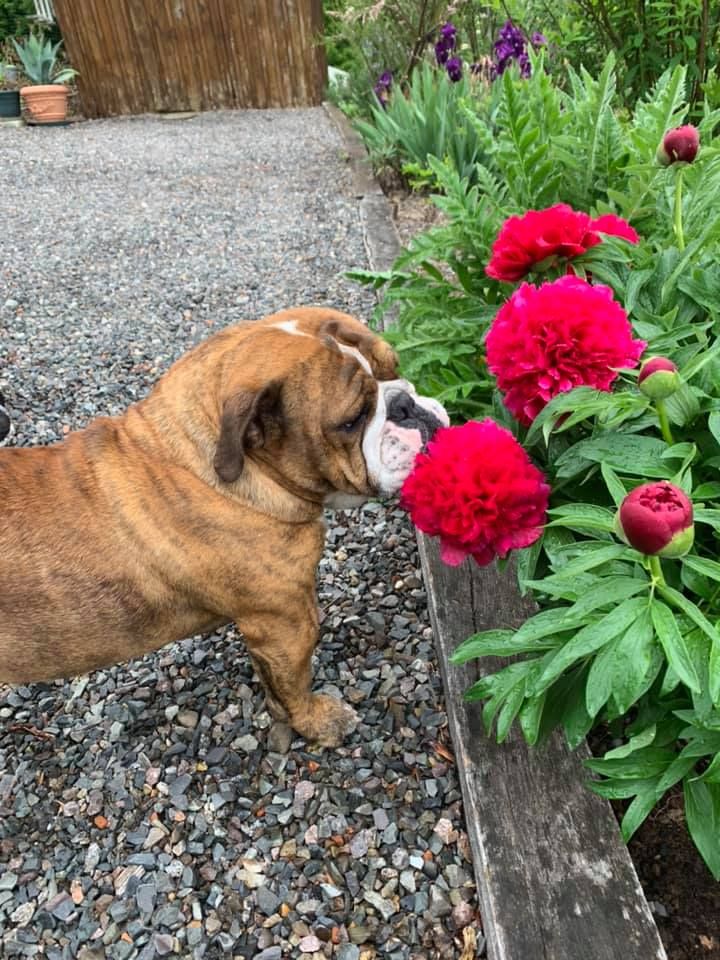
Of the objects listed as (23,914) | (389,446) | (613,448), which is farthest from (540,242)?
(23,914)

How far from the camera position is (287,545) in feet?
7.03

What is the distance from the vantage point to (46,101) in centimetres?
1266

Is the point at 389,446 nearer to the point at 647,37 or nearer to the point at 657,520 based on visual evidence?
the point at 657,520

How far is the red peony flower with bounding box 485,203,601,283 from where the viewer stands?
185 centimetres

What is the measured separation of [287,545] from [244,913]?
1051 millimetres

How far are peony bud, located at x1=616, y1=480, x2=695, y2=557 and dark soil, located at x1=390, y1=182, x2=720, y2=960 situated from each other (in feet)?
4.22

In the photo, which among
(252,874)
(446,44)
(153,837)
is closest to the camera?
(252,874)

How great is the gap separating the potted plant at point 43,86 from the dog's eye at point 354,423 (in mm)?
13381

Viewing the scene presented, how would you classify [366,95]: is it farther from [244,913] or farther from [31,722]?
[244,913]

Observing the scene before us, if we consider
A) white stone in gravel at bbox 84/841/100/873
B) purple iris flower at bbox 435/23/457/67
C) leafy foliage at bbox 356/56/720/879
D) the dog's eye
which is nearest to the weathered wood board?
leafy foliage at bbox 356/56/720/879

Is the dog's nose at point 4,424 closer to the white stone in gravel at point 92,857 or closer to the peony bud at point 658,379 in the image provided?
the white stone in gravel at point 92,857

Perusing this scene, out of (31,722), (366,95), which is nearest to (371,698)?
(31,722)

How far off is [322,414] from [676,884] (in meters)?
1.61

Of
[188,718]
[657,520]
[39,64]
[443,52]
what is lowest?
[188,718]
